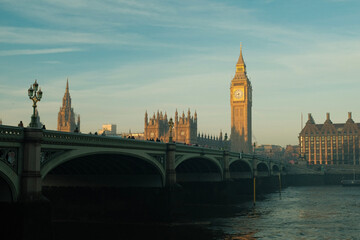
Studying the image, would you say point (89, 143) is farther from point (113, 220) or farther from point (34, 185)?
point (113, 220)

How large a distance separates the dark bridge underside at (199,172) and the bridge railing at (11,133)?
44106mm

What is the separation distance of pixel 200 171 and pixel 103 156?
34.2 m

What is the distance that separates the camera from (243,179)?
99.7m

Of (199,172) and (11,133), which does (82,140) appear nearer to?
(11,133)

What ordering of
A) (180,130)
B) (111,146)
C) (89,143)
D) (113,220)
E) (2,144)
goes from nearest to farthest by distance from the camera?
(2,144), (89,143), (111,146), (113,220), (180,130)

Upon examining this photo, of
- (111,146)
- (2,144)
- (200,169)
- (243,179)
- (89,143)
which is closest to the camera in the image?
(2,144)

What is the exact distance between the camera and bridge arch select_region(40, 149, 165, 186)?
33522mm

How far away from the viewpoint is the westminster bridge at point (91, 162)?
29911 millimetres

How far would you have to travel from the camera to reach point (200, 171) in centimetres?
7625

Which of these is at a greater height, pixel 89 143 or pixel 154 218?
pixel 89 143

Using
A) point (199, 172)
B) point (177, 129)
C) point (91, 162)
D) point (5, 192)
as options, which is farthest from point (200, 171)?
point (177, 129)

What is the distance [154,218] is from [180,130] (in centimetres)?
14490

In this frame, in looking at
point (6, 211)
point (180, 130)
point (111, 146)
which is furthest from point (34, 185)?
point (180, 130)

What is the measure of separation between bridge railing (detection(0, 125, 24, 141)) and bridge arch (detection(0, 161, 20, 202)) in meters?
1.59
